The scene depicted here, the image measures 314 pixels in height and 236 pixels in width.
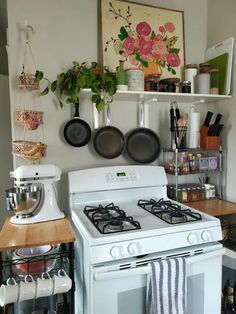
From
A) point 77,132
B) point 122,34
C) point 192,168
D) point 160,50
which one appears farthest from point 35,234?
point 160,50

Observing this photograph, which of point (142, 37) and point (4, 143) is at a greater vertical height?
point (142, 37)

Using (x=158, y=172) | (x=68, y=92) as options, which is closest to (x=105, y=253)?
(x=158, y=172)

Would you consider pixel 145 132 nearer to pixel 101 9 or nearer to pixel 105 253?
pixel 101 9

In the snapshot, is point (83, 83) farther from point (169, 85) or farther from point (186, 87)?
point (186, 87)

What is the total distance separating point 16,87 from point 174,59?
119 cm

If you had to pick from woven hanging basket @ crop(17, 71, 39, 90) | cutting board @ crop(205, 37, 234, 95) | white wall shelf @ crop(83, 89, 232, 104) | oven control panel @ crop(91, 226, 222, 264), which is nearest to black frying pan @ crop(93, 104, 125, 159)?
white wall shelf @ crop(83, 89, 232, 104)

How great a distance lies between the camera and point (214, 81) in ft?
6.60

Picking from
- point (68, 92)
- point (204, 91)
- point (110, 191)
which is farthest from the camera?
point (204, 91)

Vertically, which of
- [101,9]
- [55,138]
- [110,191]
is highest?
[101,9]

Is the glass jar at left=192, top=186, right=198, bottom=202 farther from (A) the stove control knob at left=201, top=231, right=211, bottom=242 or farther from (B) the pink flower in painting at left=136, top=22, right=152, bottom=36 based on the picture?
(B) the pink flower in painting at left=136, top=22, right=152, bottom=36

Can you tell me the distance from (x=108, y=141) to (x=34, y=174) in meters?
0.60

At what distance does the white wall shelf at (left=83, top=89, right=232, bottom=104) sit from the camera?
Answer: 1.71 m

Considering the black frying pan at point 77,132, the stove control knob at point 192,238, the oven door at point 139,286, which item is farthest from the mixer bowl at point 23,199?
the stove control knob at point 192,238

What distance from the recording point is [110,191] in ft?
5.71
